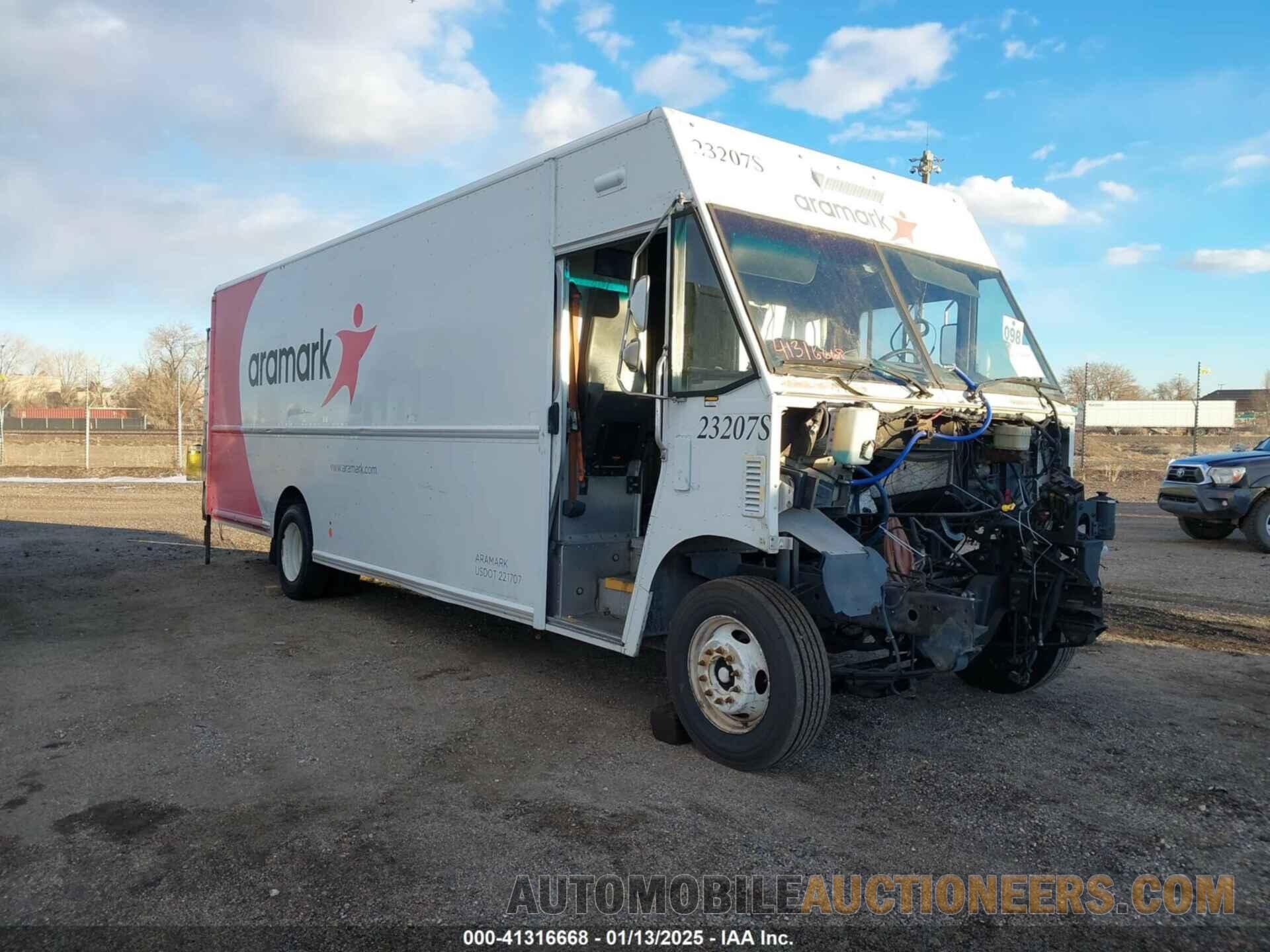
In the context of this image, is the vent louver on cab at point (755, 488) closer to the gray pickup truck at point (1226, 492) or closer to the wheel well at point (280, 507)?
the wheel well at point (280, 507)

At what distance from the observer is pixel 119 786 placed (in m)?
4.39

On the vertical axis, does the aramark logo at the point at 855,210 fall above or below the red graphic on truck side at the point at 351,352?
above

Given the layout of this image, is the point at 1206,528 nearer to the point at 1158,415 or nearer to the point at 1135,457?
the point at 1135,457

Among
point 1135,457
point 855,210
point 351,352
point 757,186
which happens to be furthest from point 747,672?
point 1135,457

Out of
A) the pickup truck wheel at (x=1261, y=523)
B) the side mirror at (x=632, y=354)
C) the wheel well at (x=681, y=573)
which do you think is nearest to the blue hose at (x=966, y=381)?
the wheel well at (x=681, y=573)

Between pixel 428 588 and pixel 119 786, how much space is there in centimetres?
291

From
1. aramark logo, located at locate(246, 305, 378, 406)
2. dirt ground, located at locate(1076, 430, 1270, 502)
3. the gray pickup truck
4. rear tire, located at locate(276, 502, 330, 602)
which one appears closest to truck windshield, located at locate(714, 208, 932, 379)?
aramark logo, located at locate(246, 305, 378, 406)

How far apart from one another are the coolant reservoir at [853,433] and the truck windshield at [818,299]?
0.39 m

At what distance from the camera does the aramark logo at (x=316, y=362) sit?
8.05 m

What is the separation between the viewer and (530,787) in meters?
4.42

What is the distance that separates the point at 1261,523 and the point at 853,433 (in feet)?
38.2

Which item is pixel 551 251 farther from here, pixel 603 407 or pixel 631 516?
pixel 631 516

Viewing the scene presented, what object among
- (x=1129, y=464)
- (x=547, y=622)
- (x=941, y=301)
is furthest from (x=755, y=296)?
(x=1129, y=464)

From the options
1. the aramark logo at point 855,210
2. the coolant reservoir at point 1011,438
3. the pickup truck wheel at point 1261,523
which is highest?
the aramark logo at point 855,210
